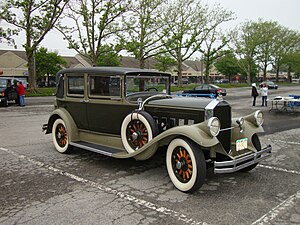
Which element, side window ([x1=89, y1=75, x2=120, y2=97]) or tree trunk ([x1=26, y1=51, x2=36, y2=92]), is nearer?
side window ([x1=89, y1=75, x2=120, y2=97])

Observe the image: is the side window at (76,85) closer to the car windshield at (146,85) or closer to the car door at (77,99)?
the car door at (77,99)

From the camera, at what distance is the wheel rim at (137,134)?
4.57 meters

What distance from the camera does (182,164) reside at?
13.0ft

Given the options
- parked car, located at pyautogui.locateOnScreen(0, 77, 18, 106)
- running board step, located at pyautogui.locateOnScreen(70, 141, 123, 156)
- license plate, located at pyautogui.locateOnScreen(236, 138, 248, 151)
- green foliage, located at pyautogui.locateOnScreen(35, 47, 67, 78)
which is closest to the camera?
license plate, located at pyautogui.locateOnScreen(236, 138, 248, 151)

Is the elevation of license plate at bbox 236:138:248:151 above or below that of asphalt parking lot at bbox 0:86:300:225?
above

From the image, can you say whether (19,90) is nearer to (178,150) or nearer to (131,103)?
(131,103)

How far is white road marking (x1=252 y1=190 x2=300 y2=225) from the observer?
3084mm

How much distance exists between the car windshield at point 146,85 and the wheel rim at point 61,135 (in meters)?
1.84

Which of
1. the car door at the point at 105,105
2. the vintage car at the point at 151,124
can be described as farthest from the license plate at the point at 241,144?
the car door at the point at 105,105

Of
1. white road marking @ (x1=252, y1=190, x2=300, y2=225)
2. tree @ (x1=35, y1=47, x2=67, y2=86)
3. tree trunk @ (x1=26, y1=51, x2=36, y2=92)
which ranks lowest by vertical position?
white road marking @ (x1=252, y1=190, x2=300, y2=225)

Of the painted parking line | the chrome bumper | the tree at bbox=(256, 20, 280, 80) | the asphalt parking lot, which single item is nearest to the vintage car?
the chrome bumper

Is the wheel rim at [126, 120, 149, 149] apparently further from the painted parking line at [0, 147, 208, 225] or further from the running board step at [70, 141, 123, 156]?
the painted parking line at [0, 147, 208, 225]

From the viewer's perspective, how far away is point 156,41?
3088cm

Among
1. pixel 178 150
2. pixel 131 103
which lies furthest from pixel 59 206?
pixel 131 103
